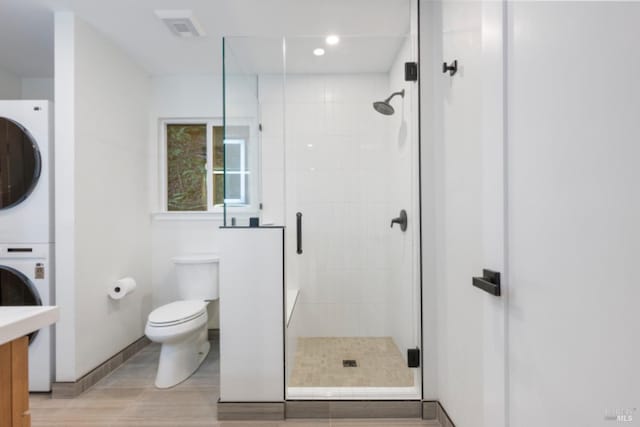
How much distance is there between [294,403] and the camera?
188 cm

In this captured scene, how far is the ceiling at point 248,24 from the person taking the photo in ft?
6.79

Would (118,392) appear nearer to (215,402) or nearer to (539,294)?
(215,402)

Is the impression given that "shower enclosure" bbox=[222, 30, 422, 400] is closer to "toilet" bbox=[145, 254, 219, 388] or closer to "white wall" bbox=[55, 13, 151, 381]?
"toilet" bbox=[145, 254, 219, 388]

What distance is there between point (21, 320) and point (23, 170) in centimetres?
188

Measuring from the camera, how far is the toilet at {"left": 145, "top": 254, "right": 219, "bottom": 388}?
7.22 feet

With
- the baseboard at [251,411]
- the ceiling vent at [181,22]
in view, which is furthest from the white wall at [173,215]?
the baseboard at [251,411]

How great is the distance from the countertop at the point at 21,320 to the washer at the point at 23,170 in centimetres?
154

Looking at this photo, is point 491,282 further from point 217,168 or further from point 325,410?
point 217,168

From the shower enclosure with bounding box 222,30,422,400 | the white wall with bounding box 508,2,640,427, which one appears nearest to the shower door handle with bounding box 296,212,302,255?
the shower enclosure with bounding box 222,30,422,400

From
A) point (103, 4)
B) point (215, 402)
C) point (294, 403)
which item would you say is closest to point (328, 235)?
point (294, 403)

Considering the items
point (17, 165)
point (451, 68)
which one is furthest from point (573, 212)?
point (17, 165)

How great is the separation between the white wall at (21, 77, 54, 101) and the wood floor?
281 cm

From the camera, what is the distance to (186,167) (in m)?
3.27

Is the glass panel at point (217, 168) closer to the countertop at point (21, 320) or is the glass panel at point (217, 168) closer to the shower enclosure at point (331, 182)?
the shower enclosure at point (331, 182)
